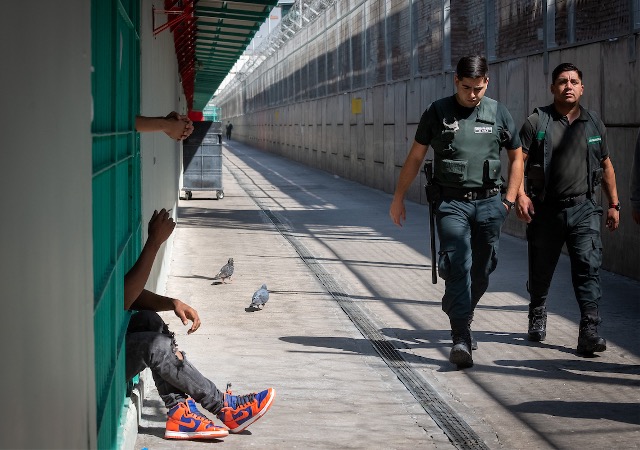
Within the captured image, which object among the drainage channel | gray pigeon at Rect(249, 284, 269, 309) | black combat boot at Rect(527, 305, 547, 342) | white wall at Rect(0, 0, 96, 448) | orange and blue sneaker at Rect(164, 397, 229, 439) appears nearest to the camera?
white wall at Rect(0, 0, 96, 448)

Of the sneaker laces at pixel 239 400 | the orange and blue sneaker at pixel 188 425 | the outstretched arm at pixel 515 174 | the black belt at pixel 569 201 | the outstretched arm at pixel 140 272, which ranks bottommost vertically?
the orange and blue sneaker at pixel 188 425

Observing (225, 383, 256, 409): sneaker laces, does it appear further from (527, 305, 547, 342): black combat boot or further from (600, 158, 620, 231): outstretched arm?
(600, 158, 620, 231): outstretched arm

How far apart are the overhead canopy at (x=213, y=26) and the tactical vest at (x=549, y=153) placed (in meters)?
2.90

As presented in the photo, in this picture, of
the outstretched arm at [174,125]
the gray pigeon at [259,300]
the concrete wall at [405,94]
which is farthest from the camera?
the concrete wall at [405,94]

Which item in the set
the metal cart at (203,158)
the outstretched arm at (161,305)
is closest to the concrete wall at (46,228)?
the outstretched arm at (161,305)

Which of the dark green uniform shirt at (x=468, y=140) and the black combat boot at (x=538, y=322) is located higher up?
the dark green uniform shirt at (x=468, y=140)

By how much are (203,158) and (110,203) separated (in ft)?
61.8

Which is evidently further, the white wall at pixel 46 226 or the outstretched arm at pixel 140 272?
the outstretched arm at pixel 140 272

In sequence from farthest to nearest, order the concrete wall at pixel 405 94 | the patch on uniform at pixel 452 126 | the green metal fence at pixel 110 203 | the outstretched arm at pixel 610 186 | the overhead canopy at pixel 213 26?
1. the concrete wall at pixel 405 94
2. the overhead canopy at pixel 213 26
3. the outstretched arm at pixel 610 186
4. the patch on uniform at pixel 452 126
5. the green metal fence at pixel 110 203

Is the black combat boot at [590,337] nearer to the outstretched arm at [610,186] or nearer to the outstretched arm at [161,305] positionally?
the outstretched arm at [610,186]

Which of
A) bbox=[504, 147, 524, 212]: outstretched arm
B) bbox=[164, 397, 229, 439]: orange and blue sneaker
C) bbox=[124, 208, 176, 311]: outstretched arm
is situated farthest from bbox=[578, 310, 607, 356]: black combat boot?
bbox=[124, 208, 176, 311]: outstretched arm

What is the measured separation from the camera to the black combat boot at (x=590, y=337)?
23.0 ft

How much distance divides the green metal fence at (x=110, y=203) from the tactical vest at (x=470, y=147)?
216 centimetres

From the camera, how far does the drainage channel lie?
17.3 ft
